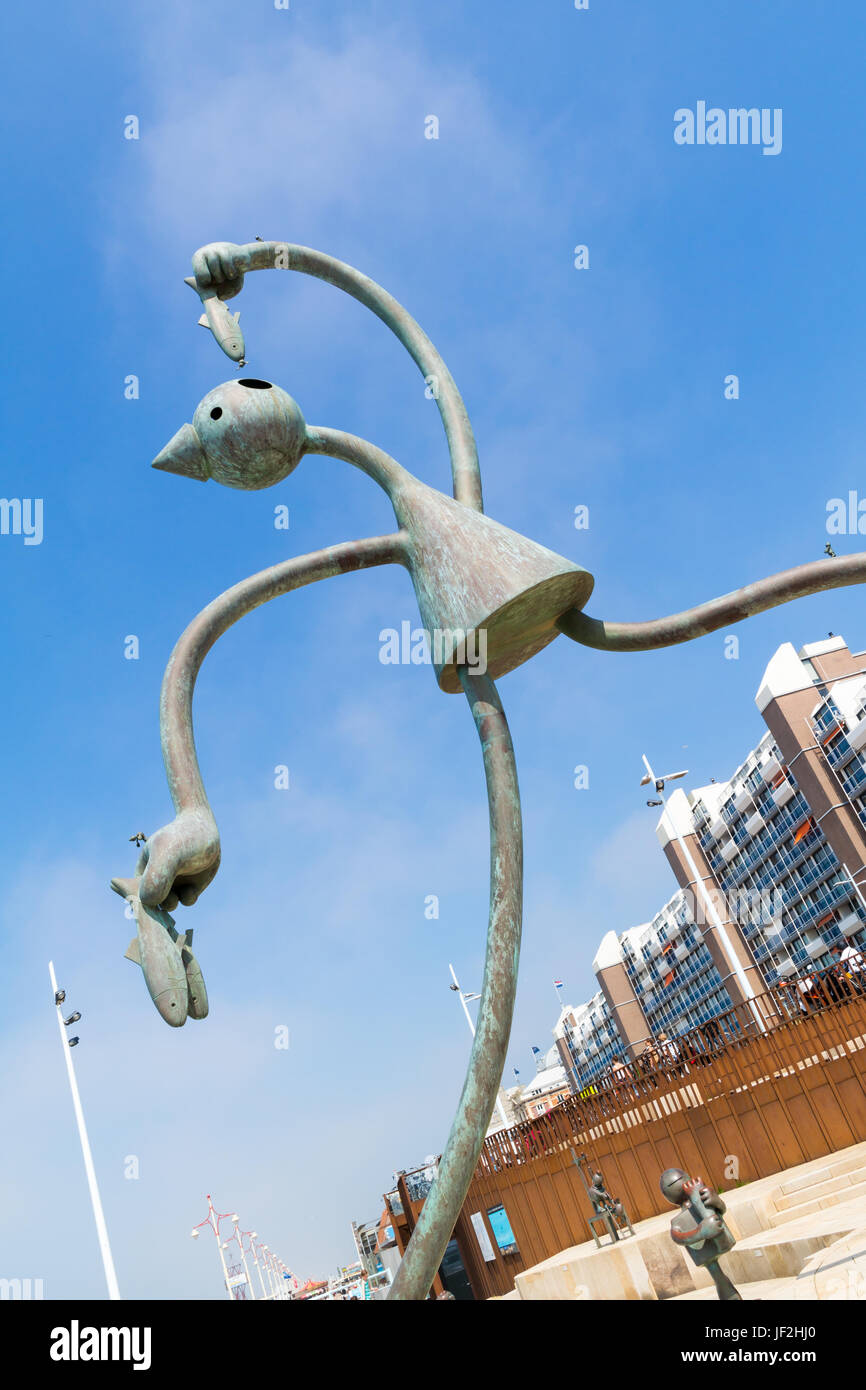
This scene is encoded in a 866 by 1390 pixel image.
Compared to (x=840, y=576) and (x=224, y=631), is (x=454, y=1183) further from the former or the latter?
(x=840, y=576)

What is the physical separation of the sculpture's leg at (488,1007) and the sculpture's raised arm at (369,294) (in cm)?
82

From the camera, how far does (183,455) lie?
255 cm

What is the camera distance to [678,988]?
71.3m

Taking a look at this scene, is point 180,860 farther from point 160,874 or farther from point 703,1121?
point 703,1121

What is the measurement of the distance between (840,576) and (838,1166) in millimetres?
10288

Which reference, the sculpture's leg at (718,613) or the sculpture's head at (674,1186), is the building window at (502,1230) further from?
the sculpture's leg at (718,613)

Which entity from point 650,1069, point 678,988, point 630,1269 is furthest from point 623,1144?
point 678,988

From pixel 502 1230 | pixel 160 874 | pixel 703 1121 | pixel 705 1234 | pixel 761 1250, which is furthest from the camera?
pixel 502 1230

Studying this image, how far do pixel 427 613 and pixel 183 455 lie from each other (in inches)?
32.2

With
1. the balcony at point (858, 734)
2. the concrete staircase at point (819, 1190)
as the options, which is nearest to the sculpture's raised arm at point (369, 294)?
the concrete staircase at point (819, 1190)

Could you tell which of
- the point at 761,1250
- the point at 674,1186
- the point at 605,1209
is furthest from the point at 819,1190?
the point at 674,1186

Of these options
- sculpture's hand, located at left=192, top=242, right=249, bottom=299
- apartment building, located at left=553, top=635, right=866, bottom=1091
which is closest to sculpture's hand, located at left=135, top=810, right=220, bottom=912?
sculpture's hand, located at left=192, top=242, right=249, bottom=299
